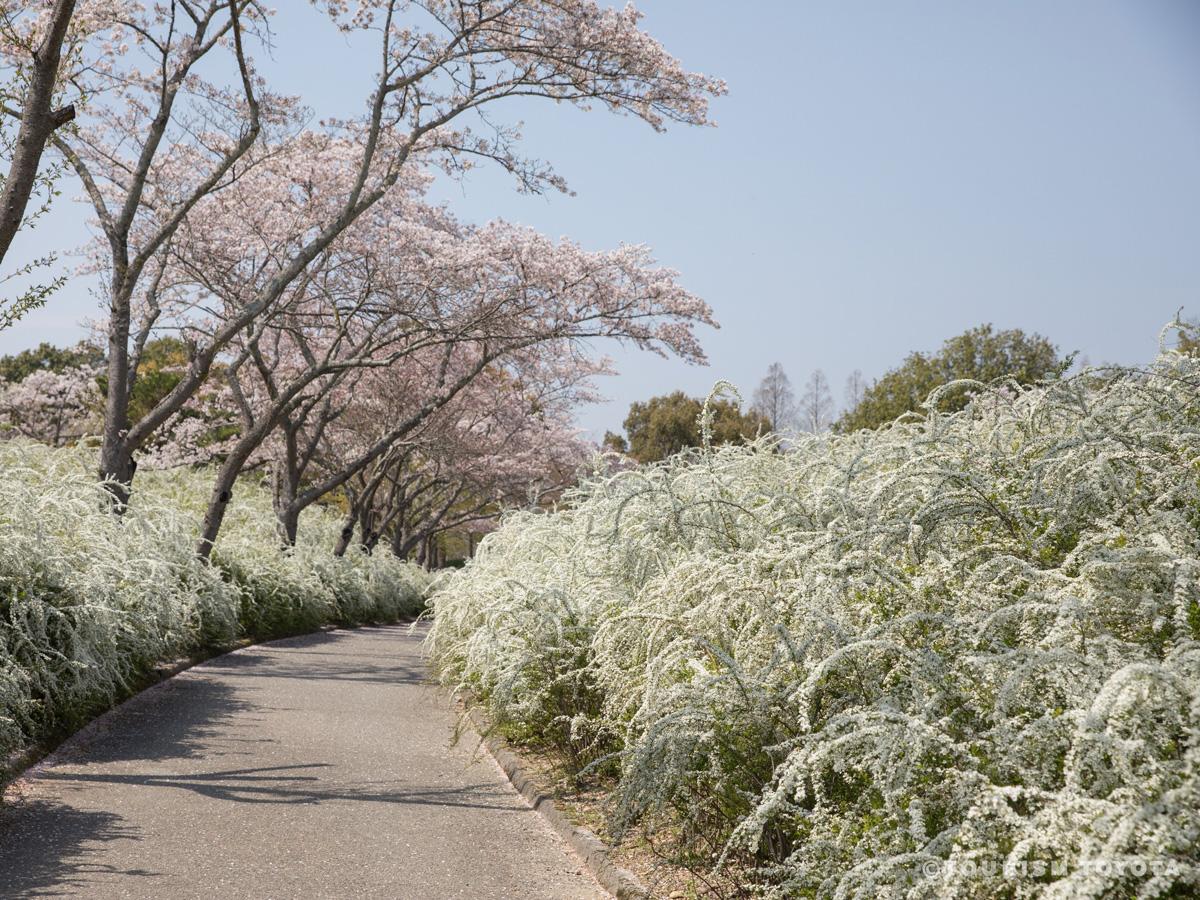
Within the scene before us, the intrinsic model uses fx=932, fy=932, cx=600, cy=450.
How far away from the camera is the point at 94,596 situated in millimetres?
6113

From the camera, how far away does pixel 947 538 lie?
12.6 ft

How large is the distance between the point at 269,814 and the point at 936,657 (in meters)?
3.40

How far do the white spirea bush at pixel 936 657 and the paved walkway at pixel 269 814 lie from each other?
0.75 meters

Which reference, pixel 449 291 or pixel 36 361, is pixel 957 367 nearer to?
pixel 449 291

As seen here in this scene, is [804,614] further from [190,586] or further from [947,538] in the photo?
[190,586]

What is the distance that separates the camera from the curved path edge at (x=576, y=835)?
375 centimetres

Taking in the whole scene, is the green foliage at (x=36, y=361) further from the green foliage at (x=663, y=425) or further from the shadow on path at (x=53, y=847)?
the shadow on path at (x=53, y=847)

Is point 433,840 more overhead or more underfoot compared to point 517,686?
more underfoot

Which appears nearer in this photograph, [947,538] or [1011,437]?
[947,538]

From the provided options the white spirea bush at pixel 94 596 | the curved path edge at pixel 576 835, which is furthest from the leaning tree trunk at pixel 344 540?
the curved path edge at pixel 576 835

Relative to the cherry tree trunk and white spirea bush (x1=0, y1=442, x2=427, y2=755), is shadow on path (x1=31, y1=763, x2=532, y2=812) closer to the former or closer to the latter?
white spirea bush (x1=0, y1=442, x2=427, y2=755)

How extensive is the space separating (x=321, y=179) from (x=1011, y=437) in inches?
493

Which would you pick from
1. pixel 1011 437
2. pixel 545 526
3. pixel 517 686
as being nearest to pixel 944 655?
pixel 1011 437

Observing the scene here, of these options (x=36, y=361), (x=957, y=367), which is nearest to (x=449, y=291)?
(x=957, y=367)
